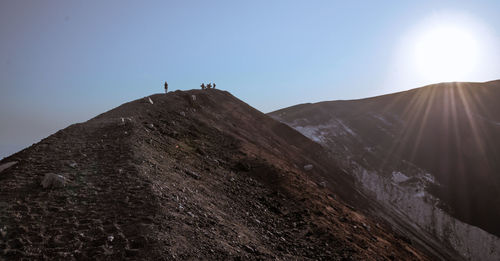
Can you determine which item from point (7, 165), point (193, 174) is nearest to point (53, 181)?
point (7, 165)

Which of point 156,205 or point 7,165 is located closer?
point 156,205

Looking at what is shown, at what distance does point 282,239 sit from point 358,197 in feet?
88.0

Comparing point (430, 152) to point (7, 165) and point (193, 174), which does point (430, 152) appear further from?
point (7, 165)

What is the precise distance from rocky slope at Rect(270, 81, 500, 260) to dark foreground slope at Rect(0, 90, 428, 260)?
27.6 m

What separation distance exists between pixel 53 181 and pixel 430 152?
67077 millimetres

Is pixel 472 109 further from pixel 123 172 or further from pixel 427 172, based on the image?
pixel 123 172

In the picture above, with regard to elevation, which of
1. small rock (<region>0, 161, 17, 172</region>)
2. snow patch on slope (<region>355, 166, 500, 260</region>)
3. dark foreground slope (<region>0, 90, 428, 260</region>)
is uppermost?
small rock (<region>0, 161, 17, 172</region>)

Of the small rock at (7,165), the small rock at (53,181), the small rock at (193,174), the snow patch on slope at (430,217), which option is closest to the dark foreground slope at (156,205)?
the small rock at (193,174)

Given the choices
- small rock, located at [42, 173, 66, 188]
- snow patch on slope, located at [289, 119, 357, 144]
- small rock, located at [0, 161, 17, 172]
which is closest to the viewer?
small rock, located at [42, 173, 66, 188]

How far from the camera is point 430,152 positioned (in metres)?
61.7

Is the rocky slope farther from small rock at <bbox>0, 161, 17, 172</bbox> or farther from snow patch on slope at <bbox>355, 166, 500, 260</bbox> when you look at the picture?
small rock at <bbox>0, 161, 17, 172</bbox>

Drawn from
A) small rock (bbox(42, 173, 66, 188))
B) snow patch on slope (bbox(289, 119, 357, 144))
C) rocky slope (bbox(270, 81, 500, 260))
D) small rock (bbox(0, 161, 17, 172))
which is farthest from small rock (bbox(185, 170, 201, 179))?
snow patch on slope (bbox(289, 119, 357, 144))

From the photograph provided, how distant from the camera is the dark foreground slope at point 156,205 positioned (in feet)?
24.3

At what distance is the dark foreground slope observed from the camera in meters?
7.39
